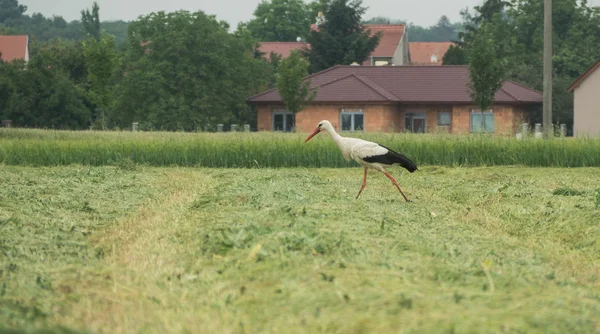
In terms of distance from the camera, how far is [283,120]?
5041 cm

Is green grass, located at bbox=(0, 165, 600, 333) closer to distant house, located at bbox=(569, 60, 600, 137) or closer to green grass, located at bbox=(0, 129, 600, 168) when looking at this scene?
green grass, located at bbox=(0, 129, 600, 168)

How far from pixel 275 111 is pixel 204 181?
31787 mm

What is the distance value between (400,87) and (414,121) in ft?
6.11

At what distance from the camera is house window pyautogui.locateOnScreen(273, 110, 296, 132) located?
5038cm

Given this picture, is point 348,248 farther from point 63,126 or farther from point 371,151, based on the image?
point 63,126

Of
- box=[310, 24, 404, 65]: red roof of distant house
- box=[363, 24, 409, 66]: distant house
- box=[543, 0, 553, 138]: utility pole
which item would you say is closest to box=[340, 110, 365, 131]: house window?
box=[543, 0, 553, 138]: utility pole

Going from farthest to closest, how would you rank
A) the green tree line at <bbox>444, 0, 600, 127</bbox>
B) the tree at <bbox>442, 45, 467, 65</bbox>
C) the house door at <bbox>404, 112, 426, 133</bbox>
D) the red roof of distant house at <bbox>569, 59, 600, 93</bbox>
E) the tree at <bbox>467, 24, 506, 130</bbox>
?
the tree at <bbox>442, 45, 467, 65</bbox> → the green tree line at <bbox>444, 0, 600, 127</bbox> → the house door at <bbox>404, 112, 426, 133</bbox> → the red roof of distant house at <bbox>569, 59, 600, 93</bbox> → the tree at <bbox>467, 24, 506, 130</bbox>

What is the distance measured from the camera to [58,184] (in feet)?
53.7

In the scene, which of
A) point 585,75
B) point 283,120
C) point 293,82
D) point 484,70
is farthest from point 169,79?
point 585,75

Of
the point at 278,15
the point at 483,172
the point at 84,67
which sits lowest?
the point at 483,172

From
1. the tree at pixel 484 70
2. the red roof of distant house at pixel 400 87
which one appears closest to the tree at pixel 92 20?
the red roof of distant house at pixel 400 87

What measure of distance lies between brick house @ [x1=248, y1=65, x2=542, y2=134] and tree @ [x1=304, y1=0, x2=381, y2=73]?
1112cm

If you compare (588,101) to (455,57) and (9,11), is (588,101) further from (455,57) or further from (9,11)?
(9,11)

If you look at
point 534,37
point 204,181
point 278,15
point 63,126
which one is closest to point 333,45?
point 534,37
